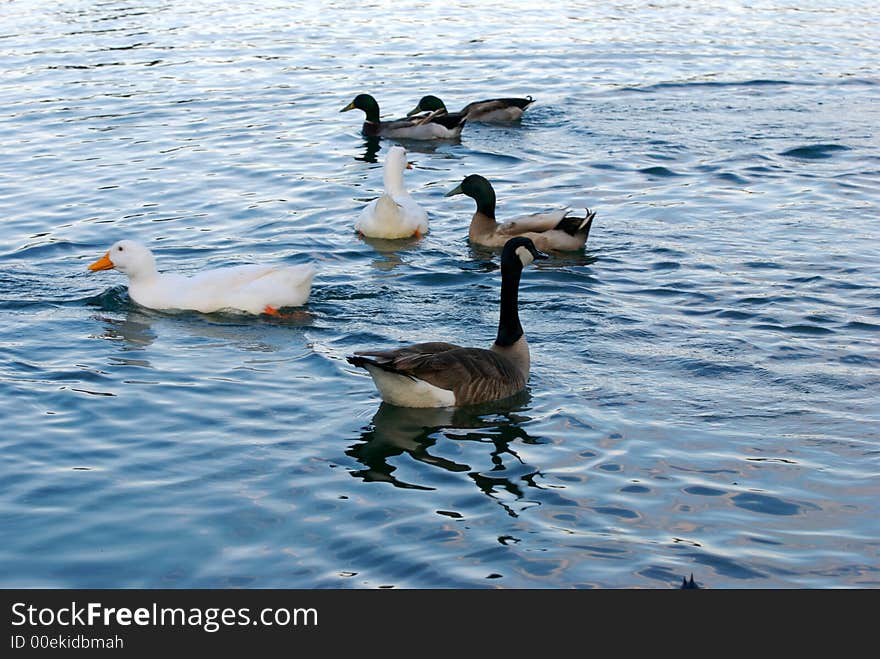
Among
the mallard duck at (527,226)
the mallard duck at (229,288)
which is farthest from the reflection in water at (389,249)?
the mallard duck at (229,288)

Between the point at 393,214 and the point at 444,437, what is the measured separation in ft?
19.2

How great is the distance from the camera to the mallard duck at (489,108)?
2166cm

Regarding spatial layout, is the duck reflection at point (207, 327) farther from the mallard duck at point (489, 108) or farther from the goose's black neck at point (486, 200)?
the mallard duck at point (489, 108)

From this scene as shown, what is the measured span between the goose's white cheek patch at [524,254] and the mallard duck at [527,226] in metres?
3.41

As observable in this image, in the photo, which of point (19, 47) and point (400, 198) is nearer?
point (400, 198)

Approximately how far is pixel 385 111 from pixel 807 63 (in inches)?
332

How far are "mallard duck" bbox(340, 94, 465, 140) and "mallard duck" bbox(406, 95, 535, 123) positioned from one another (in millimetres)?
236

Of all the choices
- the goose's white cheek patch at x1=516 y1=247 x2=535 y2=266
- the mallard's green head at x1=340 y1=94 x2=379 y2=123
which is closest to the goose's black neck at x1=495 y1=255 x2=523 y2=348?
the goose's white cheek patch at x1=516 y1=247 x2=535 y2=266

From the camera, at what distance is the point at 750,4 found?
1216 inches

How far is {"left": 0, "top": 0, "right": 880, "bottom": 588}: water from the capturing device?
318 inches

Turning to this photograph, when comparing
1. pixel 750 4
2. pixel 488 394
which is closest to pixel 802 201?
pixel 488 394

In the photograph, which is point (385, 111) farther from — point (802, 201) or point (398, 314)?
point (398, 314)

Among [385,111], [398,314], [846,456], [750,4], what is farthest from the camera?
[750,4]

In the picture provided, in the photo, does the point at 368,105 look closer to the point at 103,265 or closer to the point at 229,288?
the point at 103,265
